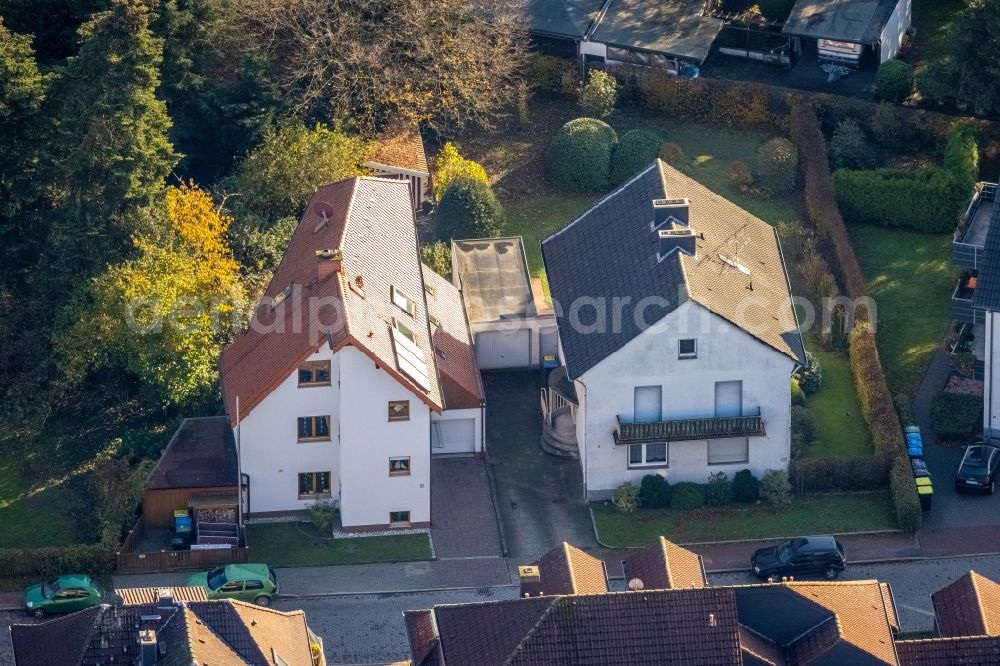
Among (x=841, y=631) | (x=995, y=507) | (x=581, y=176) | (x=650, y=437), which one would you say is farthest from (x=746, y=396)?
(x=581, y=176)

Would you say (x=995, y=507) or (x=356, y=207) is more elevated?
(x=356, y=207)

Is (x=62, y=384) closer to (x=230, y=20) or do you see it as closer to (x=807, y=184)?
(x=230, y=20)

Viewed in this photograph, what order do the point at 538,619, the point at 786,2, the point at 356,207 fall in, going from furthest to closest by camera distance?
1. the point at 786,2
2. the point at 356,207
3. the point at 538,619

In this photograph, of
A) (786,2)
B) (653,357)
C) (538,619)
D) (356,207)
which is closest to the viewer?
(538,619)

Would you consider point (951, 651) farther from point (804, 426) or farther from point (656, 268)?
point (656, 268)

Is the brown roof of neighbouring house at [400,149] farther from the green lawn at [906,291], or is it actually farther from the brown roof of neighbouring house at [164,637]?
the brown roof of neighbouring house at [164,637]

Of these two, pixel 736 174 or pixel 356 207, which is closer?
pixel 356 207

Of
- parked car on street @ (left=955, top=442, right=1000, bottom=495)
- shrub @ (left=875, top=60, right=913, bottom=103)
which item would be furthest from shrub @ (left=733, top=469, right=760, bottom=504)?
shrub @ (left=875, top=60, right=913, bottom=103)
